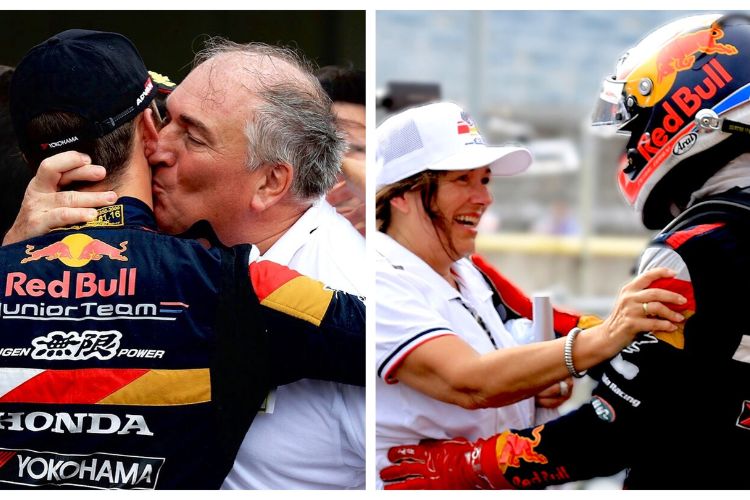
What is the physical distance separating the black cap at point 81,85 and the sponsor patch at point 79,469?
2.76 feet

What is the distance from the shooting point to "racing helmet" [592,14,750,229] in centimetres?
286

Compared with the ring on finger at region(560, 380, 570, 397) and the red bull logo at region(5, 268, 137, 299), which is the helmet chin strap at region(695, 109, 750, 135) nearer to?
the ring on finger at region(560, 380, 570, 397)

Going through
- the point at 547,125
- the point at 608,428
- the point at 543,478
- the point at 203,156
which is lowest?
the point at 543,478

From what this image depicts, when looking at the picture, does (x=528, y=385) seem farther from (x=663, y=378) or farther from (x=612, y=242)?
(x=612, y=242)

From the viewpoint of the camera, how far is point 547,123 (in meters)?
15.0

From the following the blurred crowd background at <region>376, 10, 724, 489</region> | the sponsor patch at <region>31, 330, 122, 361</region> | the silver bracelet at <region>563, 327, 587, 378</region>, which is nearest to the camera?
the sponsor patch at <region>31, 330, 122, 361</region>

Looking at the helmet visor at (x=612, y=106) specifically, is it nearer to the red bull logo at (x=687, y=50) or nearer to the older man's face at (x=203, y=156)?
the red bull logo at (x=687, y=50)

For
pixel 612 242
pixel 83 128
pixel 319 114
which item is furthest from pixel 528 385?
pixel 612 242

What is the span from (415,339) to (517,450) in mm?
445

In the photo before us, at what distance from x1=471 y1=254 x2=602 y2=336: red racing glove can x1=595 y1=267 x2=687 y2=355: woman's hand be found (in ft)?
1.96

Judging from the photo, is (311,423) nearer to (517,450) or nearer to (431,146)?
(517,450)

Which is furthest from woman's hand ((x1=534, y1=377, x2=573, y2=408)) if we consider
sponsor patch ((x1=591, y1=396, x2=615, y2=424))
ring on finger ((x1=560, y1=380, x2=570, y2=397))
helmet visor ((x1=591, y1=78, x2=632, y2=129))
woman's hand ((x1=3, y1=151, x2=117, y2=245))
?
woman's hand ((x1=3, y1=151, x2=117, y2=245))

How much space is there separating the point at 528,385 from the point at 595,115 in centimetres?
88

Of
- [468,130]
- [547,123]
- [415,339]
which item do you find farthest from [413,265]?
[547,123]
